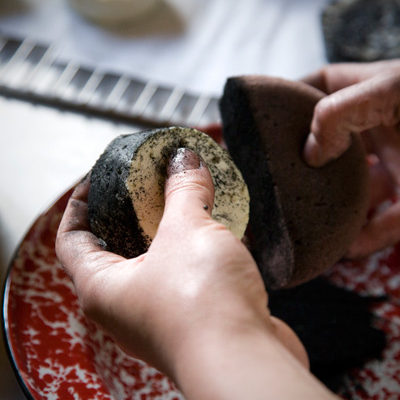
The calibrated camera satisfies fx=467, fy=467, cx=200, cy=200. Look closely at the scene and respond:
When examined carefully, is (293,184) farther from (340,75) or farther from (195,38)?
(195,38)

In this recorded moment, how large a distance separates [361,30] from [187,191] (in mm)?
946

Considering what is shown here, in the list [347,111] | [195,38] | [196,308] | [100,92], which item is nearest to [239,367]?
[196,308]

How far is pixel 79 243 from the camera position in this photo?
2.00 ft

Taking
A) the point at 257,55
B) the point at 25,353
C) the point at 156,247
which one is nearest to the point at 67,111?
the point at 257,55

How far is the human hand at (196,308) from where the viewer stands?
39cm

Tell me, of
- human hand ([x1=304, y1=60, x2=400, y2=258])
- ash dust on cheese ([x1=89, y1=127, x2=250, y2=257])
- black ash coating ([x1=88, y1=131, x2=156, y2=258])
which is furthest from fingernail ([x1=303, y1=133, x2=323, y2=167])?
black ash coating ([x1=88, y1=131, x2=156, y2=258])

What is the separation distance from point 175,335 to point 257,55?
3.67 feet

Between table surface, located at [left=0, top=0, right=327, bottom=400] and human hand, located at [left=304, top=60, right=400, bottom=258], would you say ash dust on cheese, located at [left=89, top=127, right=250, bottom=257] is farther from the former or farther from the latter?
table surface, located at [left=0, top=0, right=327, bottom=400]

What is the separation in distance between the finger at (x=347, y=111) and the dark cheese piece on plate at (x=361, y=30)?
16.8 inches

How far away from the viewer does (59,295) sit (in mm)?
773

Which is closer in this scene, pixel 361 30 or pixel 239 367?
pixel 239 367

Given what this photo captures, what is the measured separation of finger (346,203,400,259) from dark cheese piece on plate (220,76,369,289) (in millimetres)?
77

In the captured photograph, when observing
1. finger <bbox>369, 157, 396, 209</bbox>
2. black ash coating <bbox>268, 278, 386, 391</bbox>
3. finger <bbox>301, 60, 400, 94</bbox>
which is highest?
finger <bbox>301, 60, 400, 94</bbox>

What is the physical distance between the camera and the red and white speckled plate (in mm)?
675
